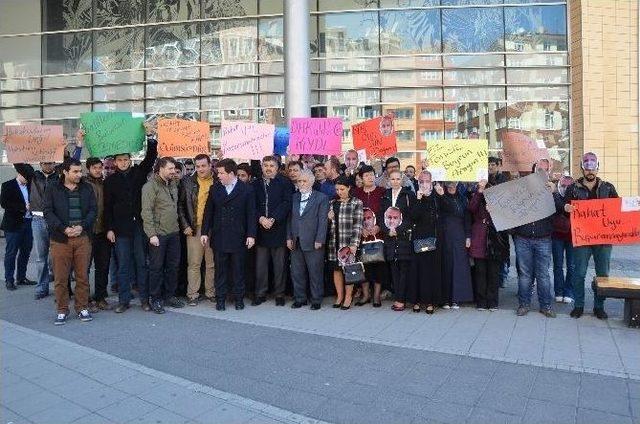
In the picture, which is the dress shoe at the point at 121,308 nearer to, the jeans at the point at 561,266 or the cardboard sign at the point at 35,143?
the cardboard sign at the point at 35,143

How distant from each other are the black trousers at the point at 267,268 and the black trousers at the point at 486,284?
2.82 m

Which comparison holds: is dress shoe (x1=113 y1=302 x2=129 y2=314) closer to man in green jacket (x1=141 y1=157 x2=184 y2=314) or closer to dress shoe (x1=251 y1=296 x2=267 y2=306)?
man in green jacket (x1=141 y1=157 x2=184 y2=314)

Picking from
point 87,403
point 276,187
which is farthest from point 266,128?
point 87,403

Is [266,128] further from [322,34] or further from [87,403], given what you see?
[322,34]

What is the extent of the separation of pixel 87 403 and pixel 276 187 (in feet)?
13.8

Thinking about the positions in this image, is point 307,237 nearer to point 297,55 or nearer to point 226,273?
point 226,273

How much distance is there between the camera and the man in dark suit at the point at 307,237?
7559mm

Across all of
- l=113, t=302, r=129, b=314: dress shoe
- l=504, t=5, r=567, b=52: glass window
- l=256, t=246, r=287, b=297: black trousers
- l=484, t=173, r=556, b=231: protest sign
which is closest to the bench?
l=484, t=173, r=556, b=231: protest sign

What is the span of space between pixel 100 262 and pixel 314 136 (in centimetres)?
396

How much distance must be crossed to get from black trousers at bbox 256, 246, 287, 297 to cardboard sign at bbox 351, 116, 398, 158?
2545mm

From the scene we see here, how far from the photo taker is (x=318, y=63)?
18281 mm

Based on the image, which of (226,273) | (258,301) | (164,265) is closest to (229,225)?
(226,273)

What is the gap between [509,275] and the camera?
10211 mm

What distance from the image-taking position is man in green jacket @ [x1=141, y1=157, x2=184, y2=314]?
23.9 ft
